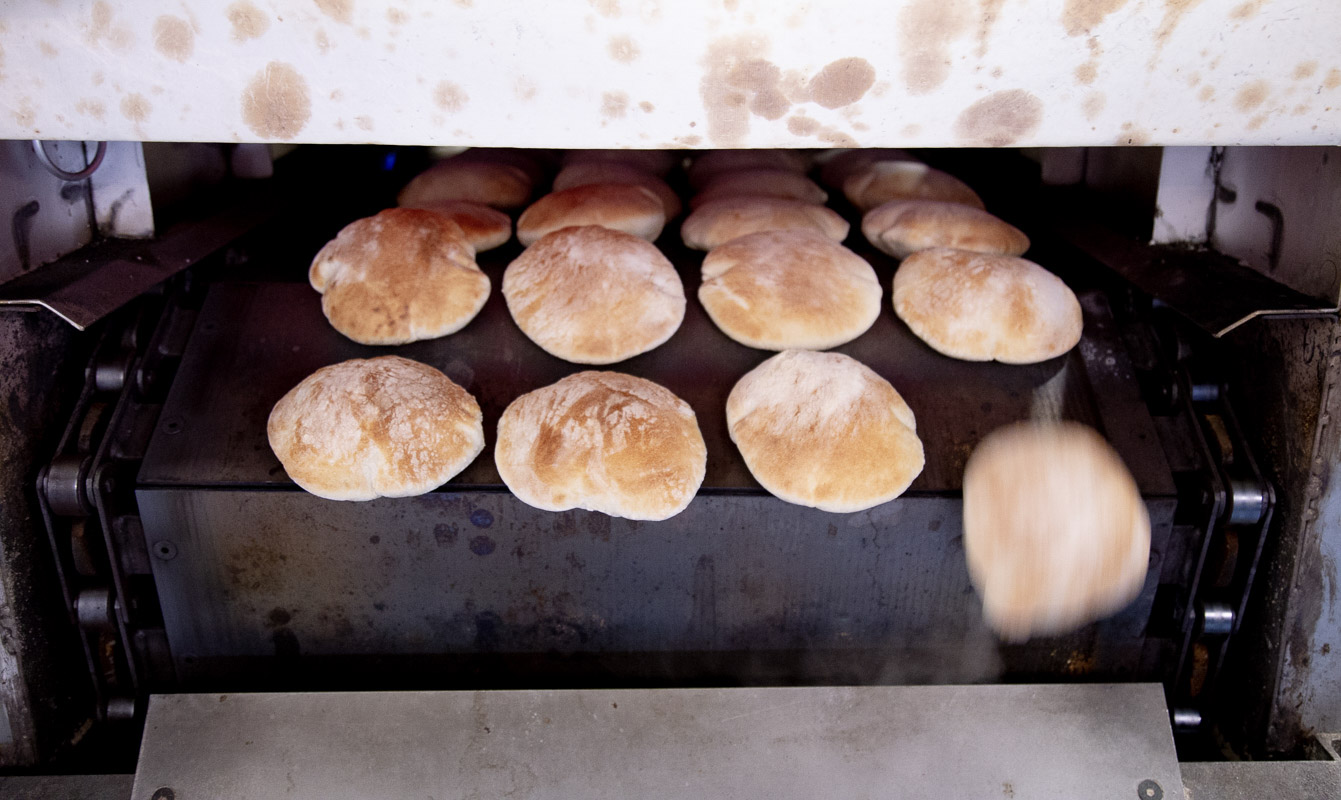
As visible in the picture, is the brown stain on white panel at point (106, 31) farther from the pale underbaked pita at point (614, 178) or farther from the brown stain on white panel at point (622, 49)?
the pale underbaked pita at point (614, 178)

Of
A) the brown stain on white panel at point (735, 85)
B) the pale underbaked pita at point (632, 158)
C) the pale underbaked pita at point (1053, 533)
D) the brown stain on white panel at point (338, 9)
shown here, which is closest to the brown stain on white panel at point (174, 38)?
the brown stain on white panel at point (338, 9)

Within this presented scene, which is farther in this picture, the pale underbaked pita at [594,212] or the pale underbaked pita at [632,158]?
the pale underbaked pita at [632,158]

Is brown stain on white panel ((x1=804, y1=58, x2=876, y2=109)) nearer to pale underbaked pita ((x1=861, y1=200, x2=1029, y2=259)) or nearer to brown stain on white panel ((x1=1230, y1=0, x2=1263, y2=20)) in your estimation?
brown stain on white panel ((x1=1230, y1=0, x2=1263, y2=20))

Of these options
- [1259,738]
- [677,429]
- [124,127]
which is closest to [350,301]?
[124,127]

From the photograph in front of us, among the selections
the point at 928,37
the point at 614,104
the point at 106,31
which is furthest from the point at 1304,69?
the point at 106,31

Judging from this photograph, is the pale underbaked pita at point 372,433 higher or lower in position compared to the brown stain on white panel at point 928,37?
lower
